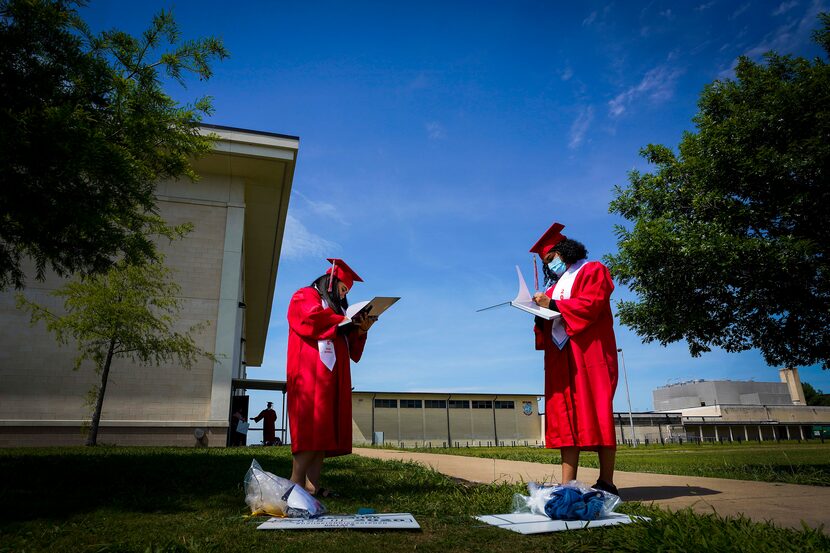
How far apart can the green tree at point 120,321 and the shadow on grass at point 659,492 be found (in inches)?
530

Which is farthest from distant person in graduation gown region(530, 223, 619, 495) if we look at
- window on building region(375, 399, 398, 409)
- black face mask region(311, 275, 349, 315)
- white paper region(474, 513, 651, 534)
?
window on building region(375, 399, 398, 409)

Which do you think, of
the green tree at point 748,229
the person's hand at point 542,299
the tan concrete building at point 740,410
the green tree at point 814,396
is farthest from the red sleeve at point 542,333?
the green tree at point 814,396

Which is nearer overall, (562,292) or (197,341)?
(562,292)

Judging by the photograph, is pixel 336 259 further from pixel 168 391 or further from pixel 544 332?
pixel 168 391

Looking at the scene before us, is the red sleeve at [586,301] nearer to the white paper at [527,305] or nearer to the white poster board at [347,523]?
the white paper at [527,305]

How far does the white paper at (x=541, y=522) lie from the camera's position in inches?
114

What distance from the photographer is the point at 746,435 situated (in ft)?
181

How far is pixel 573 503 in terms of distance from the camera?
10.5 ft

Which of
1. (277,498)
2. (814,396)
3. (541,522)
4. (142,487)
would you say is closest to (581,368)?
(541,522)

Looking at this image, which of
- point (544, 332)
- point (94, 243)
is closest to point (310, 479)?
point (544, 332)

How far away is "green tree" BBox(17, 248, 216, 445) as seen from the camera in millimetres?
14625

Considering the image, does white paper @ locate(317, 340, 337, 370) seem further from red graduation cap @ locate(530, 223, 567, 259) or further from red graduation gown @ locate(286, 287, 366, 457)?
red graduation cap @ locate(530, 223, 567, 259)

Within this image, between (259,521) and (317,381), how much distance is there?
1.15 meters

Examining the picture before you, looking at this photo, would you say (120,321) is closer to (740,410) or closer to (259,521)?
(259,521)
